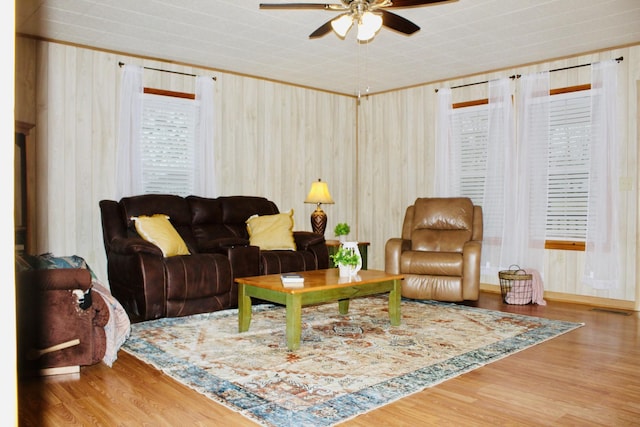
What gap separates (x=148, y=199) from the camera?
4832 millimetres

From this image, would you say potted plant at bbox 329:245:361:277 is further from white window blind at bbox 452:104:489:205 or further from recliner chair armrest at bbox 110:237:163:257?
white window blind at bbox 452:104:489:205

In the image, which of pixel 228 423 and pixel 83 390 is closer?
pixel 228 423

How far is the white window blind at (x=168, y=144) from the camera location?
528 cm

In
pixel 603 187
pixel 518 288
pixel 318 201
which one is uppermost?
pixel 603 187

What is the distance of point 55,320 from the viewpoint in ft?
9.10

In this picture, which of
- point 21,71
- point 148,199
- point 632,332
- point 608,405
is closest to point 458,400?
point 608,405

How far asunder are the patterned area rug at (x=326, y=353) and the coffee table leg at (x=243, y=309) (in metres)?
0.07

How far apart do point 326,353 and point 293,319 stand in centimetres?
30

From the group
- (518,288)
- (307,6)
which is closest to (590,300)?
(518,288)

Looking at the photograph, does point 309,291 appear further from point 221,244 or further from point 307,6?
point 307,6

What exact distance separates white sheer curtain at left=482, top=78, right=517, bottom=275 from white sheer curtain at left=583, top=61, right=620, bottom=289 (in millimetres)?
803

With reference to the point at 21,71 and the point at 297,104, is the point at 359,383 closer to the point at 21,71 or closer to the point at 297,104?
the point at 21,71

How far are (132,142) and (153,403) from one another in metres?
3.33

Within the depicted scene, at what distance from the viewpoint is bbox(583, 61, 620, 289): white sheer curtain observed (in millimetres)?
4934
